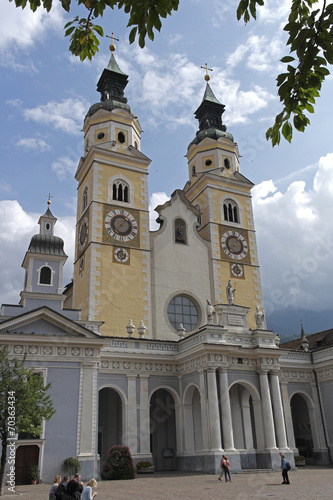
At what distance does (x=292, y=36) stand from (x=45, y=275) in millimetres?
25986

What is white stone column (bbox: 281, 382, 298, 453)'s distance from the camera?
101 ft

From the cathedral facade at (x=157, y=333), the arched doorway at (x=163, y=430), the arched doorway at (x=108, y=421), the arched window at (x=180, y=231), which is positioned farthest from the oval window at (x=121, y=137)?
the arched doorway at (x=163, y=430)

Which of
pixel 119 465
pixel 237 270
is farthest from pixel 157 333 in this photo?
pixel 119 465

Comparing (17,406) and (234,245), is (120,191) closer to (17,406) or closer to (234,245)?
(234,245)

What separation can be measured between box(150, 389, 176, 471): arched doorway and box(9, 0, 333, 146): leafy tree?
2708cm

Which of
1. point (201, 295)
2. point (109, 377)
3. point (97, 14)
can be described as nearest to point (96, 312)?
point (109, 377)

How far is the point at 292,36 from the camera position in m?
4.68

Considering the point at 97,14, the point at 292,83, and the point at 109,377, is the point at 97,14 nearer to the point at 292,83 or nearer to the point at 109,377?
the point at 292,83

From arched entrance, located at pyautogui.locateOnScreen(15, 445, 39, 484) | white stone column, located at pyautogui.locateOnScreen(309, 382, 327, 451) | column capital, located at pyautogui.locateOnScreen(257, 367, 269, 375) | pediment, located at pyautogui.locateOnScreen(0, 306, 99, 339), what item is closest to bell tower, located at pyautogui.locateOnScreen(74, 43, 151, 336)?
pediment, located at pyautogui.locateOnScreen(0, 306, 99, 339)

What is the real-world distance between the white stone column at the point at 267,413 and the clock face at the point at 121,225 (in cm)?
1335

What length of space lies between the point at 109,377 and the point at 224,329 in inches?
281

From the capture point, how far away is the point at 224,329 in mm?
27938

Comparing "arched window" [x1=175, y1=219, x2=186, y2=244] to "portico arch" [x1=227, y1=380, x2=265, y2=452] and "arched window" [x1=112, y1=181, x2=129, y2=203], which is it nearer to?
"arched window" [x1=112, y1=181, x2=129, y2=203]

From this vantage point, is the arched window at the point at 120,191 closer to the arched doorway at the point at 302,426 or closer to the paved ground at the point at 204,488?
the arched doorway at the point at 302,426
